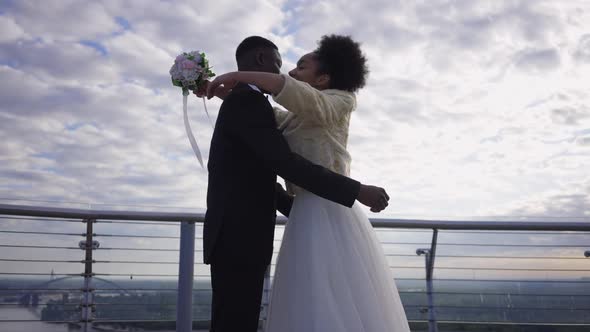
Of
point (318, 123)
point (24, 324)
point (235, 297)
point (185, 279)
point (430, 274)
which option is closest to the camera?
point (235, 297)

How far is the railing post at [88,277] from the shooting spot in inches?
148

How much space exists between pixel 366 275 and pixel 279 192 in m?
0.60

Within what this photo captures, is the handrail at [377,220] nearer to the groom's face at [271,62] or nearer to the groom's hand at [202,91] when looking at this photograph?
the groom's hand at [202,91]

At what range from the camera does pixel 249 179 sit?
2182mm

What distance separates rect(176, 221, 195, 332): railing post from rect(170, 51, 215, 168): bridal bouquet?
1221 millimetres

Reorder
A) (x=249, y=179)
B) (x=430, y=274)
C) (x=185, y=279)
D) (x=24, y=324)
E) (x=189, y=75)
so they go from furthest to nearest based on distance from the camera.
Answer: (x=430, y=274) < (x=24, y=324) < (x=185, y=279) < (x=189, y=75) < (x=249, y=179)

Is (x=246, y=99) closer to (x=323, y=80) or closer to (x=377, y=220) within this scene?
(x=323, y=80)

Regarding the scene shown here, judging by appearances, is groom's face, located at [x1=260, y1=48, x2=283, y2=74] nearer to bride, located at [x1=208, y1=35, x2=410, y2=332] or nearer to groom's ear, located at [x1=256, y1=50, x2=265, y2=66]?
groom's ear, located at [x1=256, y1=50, x2=265, y2=66]

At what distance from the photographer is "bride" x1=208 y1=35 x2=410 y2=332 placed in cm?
214

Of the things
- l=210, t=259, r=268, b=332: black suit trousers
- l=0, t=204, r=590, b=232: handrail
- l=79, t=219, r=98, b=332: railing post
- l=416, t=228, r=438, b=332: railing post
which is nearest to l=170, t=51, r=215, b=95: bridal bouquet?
l=210, t=259, r=268, b=332: black suit trousers

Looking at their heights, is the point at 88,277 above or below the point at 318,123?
below

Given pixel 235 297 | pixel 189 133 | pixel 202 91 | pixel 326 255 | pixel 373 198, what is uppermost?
pixel 202 91

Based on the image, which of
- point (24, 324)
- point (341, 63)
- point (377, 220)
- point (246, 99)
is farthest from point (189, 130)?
point (24, 324)

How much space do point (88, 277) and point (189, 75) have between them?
2.07 metres
